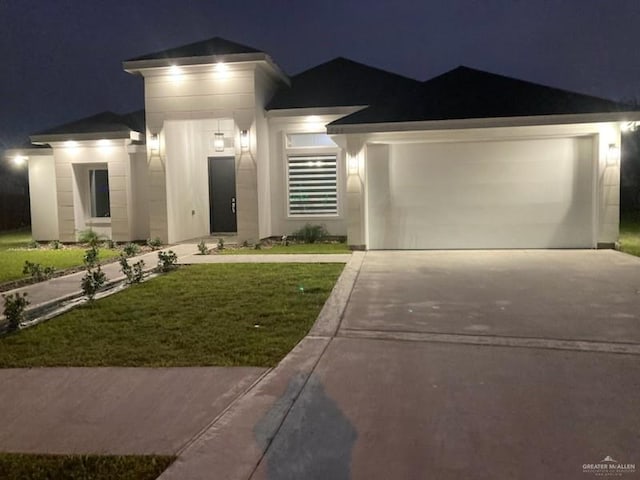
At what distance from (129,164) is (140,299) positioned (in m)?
9.03

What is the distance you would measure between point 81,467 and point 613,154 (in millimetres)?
12099

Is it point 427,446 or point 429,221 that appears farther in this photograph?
point 429,221

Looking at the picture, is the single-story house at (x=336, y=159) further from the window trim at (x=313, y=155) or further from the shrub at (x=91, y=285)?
the shrub at (x=91, y=285)

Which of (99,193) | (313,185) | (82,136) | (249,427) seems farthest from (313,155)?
(249,427)

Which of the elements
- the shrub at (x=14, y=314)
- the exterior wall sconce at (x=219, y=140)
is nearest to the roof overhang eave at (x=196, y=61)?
the exterior wall sconce at (x=219, y=140)

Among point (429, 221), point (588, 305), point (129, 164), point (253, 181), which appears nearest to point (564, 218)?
point (429, 221)

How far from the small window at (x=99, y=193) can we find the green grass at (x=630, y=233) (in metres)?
14.2

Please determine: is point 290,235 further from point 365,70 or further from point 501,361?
point 501,361

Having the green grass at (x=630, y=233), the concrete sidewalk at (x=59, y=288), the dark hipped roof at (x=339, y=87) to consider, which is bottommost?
the concrete sidewalk at (x=59, y=288)

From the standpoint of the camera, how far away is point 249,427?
142 inches

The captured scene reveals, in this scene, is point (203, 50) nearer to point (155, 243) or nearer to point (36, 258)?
point (155, 243)

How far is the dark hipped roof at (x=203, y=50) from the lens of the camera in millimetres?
14355

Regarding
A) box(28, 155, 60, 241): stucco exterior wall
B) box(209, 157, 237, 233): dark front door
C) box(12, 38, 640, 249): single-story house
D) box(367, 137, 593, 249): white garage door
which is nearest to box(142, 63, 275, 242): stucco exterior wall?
box(12, 38, 640, 249): single-story house

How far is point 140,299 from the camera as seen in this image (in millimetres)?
7762
